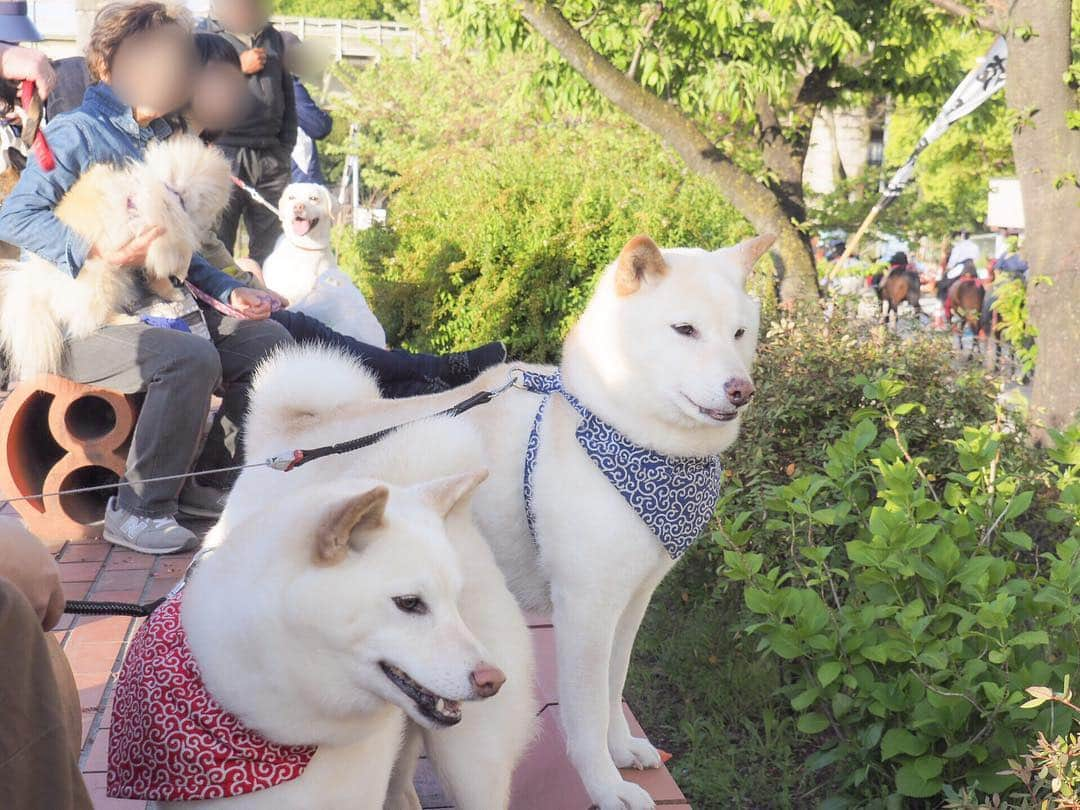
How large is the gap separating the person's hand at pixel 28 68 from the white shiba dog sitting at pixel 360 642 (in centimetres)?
373

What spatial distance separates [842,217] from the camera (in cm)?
1001

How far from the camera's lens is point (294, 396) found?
284cm

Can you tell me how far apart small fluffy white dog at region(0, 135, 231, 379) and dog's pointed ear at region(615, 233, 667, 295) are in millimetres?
2258

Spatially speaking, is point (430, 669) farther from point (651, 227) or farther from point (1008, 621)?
point (651, 227)

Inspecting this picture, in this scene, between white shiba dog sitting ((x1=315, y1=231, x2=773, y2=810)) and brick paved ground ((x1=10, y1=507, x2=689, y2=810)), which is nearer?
white shiba dog sitting ((x1=315, y1=231, x2=773, y2=810))

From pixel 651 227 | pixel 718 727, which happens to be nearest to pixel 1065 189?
pixel 651 227

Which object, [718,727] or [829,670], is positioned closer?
[829,670]

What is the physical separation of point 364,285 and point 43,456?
3973 mm

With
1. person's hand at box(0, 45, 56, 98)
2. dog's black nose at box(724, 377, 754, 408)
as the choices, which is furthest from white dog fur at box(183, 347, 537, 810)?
person's hand at box(0, 45, 56, 98)

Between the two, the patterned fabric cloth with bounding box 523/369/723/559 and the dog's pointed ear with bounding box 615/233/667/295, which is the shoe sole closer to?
the patterned fabric cloth with bounding box 523/369/723/559

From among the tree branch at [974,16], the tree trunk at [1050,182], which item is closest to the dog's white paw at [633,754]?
the tree trunk at [1050,182]

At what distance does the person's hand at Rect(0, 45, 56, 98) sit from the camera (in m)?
5.10

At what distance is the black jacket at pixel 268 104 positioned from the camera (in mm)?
7199

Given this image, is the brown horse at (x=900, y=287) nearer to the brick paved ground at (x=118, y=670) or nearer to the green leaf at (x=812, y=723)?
the brick paved ground at (x=118, y=670)
